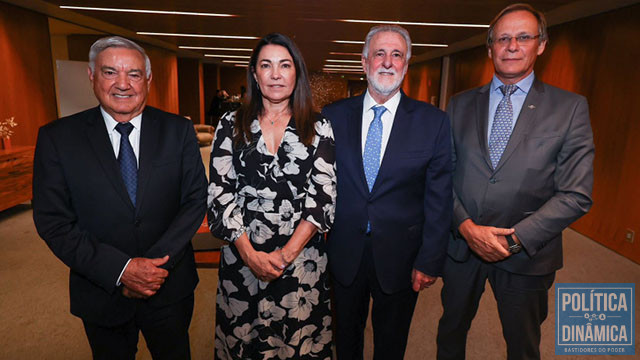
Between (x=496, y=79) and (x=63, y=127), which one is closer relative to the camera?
(x=63, y=127)

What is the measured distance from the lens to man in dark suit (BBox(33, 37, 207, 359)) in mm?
1496

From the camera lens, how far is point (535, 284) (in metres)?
1.87

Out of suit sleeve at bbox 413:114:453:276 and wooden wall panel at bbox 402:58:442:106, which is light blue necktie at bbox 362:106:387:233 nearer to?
suit sleeve at bbox 413:114:453:276

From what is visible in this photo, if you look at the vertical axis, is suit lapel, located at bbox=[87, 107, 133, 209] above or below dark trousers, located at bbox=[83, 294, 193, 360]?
above

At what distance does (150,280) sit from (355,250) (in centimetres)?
93

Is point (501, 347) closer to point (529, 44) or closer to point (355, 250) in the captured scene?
point (355, 250)

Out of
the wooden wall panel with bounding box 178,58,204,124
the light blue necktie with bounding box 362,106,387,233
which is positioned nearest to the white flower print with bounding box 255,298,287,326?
the light blue necktie with bounding box 362,106,387,233

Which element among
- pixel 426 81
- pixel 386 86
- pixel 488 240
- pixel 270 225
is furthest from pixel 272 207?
pixel 426 81

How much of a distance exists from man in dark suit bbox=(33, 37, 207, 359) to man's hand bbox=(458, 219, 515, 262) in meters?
1.31

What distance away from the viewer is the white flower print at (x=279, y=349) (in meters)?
1.77

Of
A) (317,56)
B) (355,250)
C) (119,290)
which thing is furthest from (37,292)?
(317,56)

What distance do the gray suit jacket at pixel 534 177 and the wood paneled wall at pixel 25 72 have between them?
7.16 m

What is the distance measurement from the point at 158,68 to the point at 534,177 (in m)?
12.4

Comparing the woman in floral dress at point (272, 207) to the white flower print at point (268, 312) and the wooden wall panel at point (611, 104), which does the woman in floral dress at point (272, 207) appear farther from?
the wooden wall panel at point (611, 104)
